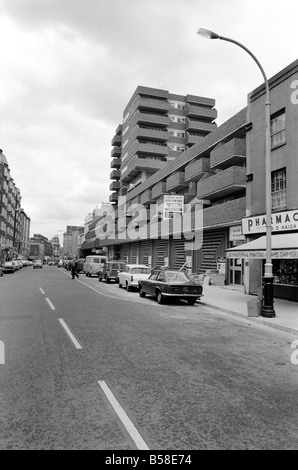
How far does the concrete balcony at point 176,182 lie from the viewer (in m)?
33.1

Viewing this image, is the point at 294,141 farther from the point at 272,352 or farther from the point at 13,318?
the point at 13,318

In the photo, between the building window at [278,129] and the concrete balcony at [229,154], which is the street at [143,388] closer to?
the building window at [278,129]

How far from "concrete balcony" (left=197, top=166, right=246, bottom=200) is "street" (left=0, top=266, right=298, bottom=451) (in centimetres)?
1478

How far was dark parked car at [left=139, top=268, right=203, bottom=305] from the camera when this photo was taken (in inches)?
574

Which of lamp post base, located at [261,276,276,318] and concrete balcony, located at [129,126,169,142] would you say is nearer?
lamp post base, located at [261,276,276,318]

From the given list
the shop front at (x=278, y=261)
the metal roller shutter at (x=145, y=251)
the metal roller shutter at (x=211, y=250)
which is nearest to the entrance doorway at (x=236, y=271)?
the metal roller shutter at (x=211, y=250)

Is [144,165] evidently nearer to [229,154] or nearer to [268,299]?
[229,154]

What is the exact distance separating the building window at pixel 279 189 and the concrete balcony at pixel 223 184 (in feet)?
16.7

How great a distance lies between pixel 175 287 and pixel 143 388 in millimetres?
9931

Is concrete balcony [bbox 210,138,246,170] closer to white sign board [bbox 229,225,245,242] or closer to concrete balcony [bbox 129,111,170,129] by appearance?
white sign board [bbox 229,225,245,242]

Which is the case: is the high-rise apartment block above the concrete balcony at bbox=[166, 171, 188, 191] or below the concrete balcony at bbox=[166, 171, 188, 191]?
above

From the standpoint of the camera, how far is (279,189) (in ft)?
55.6

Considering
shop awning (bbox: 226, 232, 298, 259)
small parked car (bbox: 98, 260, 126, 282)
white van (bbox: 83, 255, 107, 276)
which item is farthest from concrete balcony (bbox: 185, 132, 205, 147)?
shop awning (bbox: 226, 232, 298, 259)
